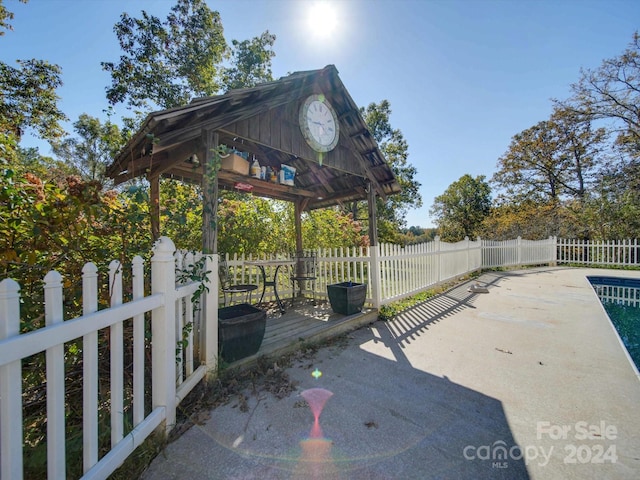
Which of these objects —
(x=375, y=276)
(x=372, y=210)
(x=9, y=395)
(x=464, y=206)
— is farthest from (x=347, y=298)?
(x=464, y=206)

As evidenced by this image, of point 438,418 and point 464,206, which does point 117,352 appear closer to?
point 438,418

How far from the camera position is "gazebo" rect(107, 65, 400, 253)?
8.50ft

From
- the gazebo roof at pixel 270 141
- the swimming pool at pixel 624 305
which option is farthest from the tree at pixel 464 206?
the gazebo roof at pixel 270 141

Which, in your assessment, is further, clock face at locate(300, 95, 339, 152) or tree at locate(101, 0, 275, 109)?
tree at locate(101, 0, 275, 109)

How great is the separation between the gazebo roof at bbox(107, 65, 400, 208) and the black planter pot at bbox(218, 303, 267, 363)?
180 centimetres

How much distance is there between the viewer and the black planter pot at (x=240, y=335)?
2.55 meters

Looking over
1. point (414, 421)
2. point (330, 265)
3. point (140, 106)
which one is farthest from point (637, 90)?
point (140, 106)

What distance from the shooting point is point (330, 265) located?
5551 millimetres

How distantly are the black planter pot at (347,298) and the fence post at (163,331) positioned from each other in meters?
2.87

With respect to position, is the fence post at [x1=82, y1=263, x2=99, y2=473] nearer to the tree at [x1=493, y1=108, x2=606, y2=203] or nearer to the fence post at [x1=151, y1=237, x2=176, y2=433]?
the fence post at [x1=151, y1=237, x2=176, y2=433]

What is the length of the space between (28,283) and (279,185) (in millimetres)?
3402

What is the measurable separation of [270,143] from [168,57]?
1185cm

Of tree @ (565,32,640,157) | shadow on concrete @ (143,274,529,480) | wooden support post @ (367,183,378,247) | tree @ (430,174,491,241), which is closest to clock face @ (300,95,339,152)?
wooden support post @ (367,183,378,247)

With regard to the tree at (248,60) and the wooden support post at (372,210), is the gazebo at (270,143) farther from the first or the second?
the tree at (248,60)
